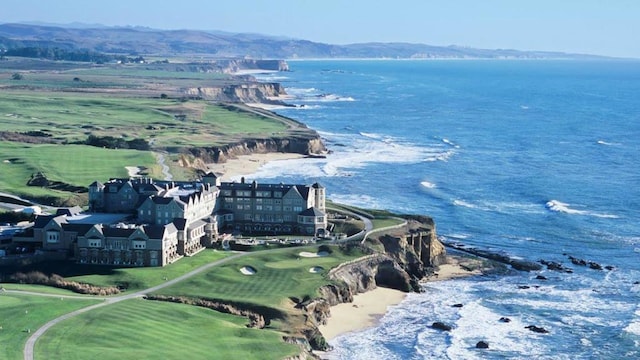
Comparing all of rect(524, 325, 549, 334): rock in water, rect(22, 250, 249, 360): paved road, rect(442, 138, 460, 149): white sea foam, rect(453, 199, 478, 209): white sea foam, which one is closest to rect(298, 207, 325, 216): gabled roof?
rect(22, 250, 249, 360): paved road

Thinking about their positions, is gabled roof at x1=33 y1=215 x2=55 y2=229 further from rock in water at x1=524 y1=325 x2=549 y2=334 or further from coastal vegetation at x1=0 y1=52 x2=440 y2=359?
rock in water at x1=524 y1=325 x2=549 y2=334

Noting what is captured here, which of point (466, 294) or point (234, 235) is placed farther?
point (234, 235)

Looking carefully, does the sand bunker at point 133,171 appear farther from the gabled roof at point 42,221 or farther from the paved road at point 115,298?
the paved road at point 115,298

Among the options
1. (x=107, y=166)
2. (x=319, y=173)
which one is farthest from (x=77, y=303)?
(x=319, y=173)

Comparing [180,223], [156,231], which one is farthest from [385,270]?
[156,231]

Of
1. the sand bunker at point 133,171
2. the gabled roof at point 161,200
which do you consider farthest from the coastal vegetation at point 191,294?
the gabled roof at point 161,200

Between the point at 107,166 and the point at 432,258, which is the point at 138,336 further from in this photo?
the point at 107,166
